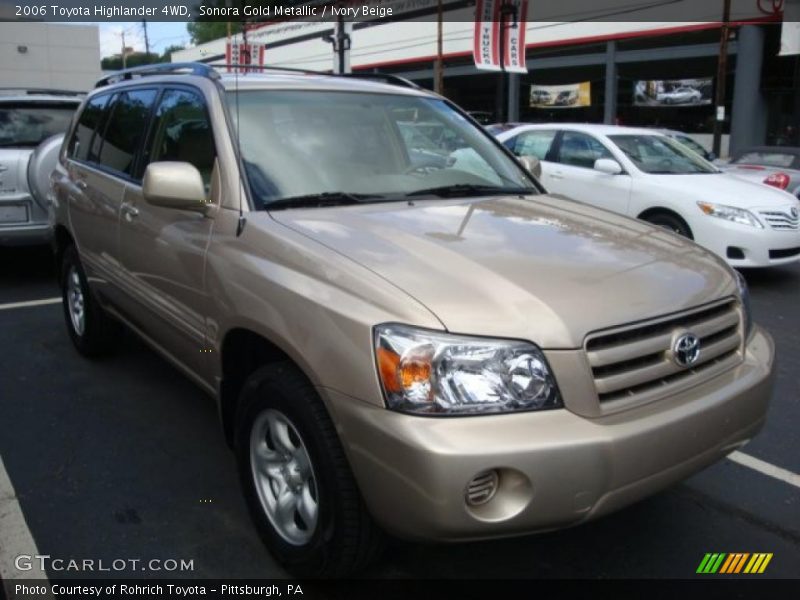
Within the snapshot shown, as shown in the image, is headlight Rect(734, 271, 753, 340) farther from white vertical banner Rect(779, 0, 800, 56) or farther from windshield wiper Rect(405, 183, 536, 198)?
white vertical banner Rect(779, 0, 800, 56)

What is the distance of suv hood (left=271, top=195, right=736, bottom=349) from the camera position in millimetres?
2232

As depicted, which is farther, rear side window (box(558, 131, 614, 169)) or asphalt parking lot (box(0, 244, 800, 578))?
rear side window (box(558, 131, 614, 169))

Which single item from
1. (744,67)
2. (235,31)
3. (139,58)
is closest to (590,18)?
(744,67)

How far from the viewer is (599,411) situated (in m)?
2.22

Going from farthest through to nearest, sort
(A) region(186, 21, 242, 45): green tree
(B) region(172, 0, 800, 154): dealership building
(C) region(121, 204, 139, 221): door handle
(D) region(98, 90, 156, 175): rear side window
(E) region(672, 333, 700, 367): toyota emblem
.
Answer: (A) region(186, 21, 242, 45): green tree < (B) region(172, 0, 800, 154): dealership building < (D) region(98, 90, 156, 175): rear side window < (C) region(121, 204, 139, 221): door handle < (E) region(672, 333, 700, 367): toyota emblem

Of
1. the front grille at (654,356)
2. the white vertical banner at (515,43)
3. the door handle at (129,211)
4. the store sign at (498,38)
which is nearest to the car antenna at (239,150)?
the door handle at (129,211)

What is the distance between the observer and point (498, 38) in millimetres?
20688

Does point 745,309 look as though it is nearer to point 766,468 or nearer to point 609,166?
point 766,468

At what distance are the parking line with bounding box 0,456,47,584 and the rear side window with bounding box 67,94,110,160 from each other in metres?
2.35

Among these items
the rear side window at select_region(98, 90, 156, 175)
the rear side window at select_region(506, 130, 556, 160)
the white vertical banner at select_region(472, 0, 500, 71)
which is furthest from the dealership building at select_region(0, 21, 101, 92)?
the rear side window at select_region(98, 90, 156, 175)

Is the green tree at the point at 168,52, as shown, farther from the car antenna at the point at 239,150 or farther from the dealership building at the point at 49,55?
the car antenna at the point at 239,150

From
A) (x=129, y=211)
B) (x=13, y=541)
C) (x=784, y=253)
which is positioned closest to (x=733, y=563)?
(x=13, y=541)

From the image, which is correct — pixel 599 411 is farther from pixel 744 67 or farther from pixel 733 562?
pixel 744 67

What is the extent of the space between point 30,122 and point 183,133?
470 cm
